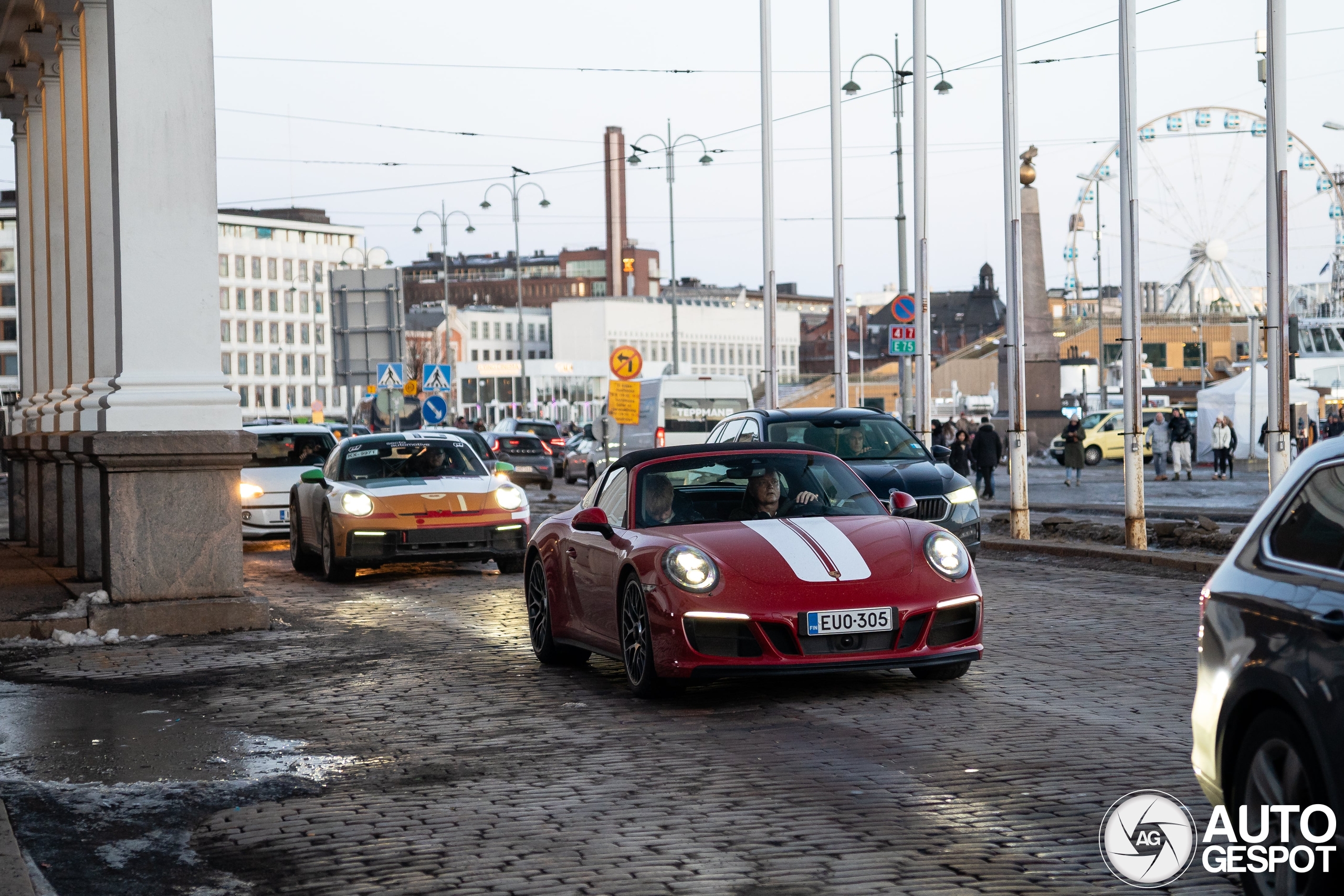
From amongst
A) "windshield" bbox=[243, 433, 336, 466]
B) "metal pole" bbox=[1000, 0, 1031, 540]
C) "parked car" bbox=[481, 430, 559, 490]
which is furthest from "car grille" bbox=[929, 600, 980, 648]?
"parked car" bbox=[481, 430, 559, 490]

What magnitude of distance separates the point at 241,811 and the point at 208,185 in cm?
757

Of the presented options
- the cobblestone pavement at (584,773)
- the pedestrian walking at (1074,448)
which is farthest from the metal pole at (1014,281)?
the pedestrian walking at (1074,448)

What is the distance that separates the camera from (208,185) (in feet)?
43.0

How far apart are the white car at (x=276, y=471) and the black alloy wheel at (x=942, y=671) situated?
13515mm

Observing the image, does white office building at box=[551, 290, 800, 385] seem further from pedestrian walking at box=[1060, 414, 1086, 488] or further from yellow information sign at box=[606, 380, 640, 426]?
yellow information sign at box=[606, 380, 640, 426]

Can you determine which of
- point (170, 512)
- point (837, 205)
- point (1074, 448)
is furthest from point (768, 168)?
point (170, 512)

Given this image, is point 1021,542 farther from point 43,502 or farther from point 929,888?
point 929,888

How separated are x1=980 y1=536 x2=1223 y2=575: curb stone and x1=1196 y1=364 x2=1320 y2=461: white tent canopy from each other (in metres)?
32.0

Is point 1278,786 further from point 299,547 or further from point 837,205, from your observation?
point 837,205

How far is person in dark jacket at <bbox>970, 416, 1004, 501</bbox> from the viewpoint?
119 ft

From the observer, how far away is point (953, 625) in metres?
8.85

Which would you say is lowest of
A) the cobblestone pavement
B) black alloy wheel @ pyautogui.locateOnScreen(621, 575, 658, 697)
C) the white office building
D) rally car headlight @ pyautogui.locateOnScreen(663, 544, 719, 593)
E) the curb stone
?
the curb stone

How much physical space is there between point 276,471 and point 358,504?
6468 mm

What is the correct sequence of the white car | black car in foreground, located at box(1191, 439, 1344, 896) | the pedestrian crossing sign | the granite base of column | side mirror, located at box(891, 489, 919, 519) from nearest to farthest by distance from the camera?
black car in foreground, located at box(1191, 439, 1344, 896) < side mirror, located at box(891, 489, 919, 519) < the granite base of column < the white car < the pedestrian crossing sign
